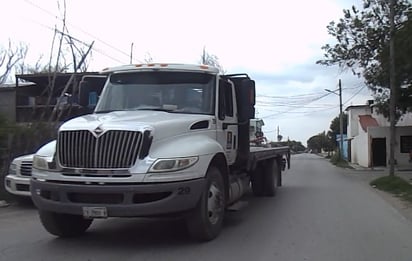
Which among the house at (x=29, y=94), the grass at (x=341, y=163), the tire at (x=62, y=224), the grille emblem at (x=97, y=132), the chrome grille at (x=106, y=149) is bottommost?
the grass at (x=341, y=163)

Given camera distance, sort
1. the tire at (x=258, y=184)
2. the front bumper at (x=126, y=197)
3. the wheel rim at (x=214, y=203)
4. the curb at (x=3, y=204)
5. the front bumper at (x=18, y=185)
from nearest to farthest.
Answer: the front bumper at (x=126, y=197) < the wheel rim at (x=214, y=203) < the front bumper at (x=18, y=185) < the curb at (x=3, y=204) < the tire at (x=258, y=184)

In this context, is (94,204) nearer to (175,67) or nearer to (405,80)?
(175,67)

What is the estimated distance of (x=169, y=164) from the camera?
24.4 feet

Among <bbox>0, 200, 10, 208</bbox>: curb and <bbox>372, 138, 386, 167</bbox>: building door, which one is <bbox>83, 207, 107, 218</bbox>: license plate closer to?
<bbox>0, 200, 10, 208</bbox>: curb

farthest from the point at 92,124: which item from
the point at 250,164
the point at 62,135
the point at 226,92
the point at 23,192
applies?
the point at 23,192

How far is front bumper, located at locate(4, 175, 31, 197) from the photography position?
1202 cm

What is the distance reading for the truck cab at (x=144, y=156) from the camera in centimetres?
737

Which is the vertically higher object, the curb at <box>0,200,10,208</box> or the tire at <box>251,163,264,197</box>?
the tire at <box>251,163,264,197</box>

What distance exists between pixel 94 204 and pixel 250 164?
4.45 metres

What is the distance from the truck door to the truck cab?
0.03 metres

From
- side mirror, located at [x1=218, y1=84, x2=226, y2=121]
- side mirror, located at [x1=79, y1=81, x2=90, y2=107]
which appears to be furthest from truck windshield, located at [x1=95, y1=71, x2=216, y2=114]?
side mirror, located at [x1=79, y1=81, x2=90, y2=107]

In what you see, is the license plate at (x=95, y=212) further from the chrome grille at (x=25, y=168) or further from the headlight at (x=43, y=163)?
the chrome grille at (x=25, y=168)

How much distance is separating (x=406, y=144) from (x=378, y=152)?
7.22 feet

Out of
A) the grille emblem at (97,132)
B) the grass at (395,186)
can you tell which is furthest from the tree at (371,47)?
the grille emblem at (97,132)
